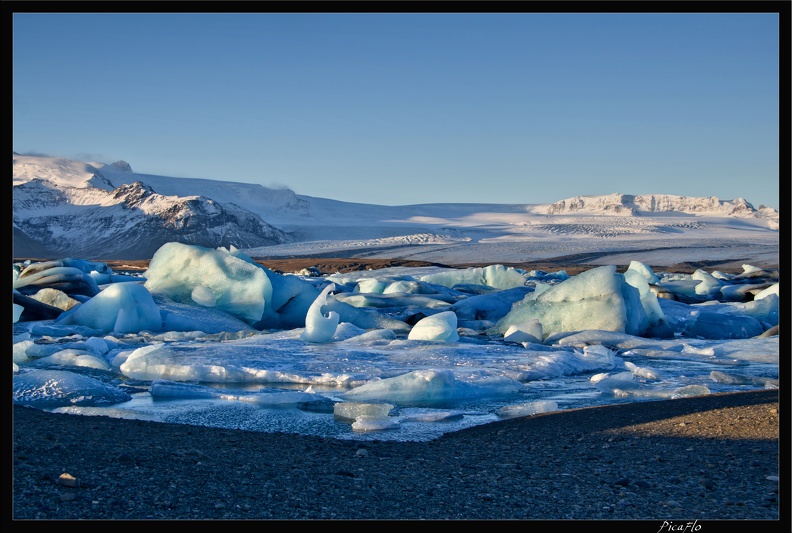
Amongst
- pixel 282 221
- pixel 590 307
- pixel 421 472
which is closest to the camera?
pixel 421 472

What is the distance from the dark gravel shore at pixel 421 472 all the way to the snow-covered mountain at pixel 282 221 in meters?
41.4

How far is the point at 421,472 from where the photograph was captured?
2.70 m

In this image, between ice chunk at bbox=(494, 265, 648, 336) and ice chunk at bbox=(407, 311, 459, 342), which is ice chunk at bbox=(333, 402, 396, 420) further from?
ice chunk at bbox=(494, 265, 648, 336)

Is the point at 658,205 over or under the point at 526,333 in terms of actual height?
over

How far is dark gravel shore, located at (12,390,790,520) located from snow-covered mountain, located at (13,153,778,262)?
41.4m

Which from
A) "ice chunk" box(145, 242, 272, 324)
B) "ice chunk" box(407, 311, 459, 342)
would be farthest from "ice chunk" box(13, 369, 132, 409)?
"ice chunk" box(145, 242, 272, 324)

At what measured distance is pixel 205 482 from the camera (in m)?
2.24

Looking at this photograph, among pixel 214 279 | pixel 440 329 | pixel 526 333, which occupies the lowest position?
pixel 526 333

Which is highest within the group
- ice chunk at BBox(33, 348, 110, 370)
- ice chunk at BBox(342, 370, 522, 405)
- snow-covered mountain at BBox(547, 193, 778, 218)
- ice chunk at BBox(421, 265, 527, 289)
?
snow-covered mountain at BBox(547, 193, 778, 218)

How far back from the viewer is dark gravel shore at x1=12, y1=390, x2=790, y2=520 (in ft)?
6.35

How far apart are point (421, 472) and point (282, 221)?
83.7 m

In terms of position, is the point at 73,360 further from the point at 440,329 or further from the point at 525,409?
the point at 525,409

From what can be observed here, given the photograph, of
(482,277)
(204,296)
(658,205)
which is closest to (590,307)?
(204,296)
